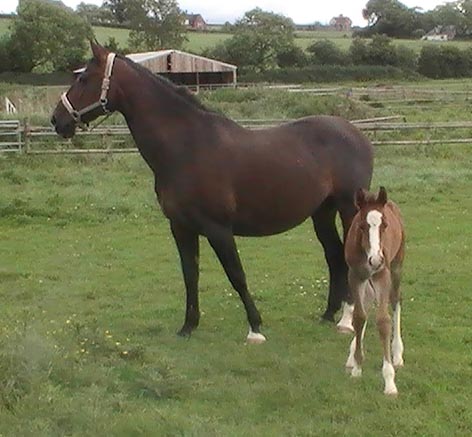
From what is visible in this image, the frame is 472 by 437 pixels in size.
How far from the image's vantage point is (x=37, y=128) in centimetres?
1991

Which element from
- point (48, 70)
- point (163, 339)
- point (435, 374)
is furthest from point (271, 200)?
point (48, 70)

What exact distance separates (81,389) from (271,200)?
8.22ft

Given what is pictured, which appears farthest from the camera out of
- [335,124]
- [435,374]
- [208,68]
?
[208,68]

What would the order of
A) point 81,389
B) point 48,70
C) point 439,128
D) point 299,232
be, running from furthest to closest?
point 48,70 < point 439,128 < point 299,232 < point 81,389

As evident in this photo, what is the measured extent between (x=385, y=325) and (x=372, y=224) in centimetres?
81

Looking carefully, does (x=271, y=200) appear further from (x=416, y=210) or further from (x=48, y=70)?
(x=48, y=70)

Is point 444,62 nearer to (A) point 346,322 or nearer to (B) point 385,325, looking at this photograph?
(A) point 346,322

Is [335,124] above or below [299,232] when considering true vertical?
above

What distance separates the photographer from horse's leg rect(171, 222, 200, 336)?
7000 millimetres

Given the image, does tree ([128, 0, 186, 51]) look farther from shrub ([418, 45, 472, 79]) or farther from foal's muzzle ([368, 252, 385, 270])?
foal's muzzle ([368, 252, 385, 270])

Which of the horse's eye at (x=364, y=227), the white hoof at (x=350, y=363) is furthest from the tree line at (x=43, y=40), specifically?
the horse's eye at (x=364, y=227)

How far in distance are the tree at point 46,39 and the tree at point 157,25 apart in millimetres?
15087

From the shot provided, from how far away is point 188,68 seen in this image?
47.7 m

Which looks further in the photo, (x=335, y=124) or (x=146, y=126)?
(x=335, y=124)
